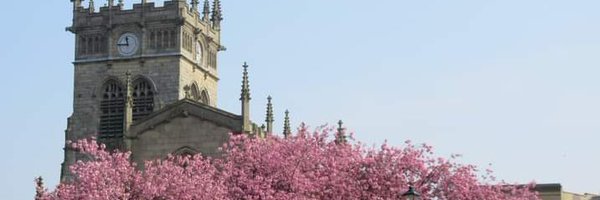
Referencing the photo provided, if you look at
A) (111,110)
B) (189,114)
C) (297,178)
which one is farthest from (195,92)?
(297,178)

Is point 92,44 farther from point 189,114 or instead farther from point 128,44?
point 189,114

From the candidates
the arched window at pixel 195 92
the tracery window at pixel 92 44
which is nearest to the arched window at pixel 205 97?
the arched window at pixel 195 92

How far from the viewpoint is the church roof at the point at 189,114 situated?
55625 mm

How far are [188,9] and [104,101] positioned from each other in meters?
7.25

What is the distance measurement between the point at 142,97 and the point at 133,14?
4936mm

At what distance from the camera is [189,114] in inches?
2224

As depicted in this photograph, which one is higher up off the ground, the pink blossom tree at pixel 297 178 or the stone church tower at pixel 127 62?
the stone church tower at pixel 127 62

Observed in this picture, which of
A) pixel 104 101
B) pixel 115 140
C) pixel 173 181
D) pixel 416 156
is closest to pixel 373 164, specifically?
pixel 416 156

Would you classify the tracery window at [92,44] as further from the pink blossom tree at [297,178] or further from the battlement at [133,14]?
the pink blossom tree at [297,178]

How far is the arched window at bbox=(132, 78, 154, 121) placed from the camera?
6925cm

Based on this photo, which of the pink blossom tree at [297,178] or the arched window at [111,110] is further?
the arched window at [111,110]

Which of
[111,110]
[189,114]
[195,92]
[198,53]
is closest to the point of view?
[189,114]

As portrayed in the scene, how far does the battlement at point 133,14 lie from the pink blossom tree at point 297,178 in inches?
1094

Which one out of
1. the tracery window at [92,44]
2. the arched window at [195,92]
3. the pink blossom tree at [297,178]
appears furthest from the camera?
the arched window at [195,92]
